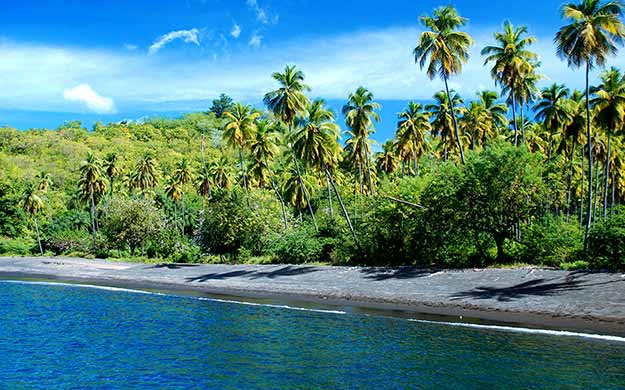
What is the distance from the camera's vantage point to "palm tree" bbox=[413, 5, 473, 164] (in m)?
39.9

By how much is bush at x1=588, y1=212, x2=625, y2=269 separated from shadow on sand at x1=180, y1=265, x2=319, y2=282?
19844 millimetres

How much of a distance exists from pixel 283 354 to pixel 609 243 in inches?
804

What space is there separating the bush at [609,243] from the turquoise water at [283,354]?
10.6 meters

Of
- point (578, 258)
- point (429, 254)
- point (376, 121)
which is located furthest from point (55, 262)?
point (578, 258)

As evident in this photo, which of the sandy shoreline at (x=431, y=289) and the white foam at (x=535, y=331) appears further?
the sandy shoreline at (x=431, y=289)

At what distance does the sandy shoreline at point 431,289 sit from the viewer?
26.4m

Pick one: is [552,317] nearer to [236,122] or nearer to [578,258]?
[578,258]

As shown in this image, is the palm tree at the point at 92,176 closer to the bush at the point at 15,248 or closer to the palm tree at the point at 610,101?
the bush at the point at 15,248

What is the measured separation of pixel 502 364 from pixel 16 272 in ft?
178

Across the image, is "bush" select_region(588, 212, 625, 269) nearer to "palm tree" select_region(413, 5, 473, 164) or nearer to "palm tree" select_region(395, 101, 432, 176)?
"palm tree" select_region(413, 5, 473, 164)

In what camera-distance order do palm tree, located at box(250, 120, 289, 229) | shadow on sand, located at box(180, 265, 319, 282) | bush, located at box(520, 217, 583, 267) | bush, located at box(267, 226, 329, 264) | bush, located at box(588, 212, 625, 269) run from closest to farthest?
bush, located at box(588, 212, 625, 269) → bush, located at box(520, 217, 583, 267) → shadow on sand, located at box(180, 265, 319, 282) → bush, located at box(267, 226, 329, 264) → palm tree, located at box(250, 120, 289, 229)

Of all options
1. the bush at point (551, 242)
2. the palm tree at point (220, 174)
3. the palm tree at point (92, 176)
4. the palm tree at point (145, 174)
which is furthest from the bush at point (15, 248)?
the bush at point (551, 242)

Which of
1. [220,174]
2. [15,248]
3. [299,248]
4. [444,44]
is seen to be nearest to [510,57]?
[444,44]

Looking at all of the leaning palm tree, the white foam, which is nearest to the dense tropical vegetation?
the leaning palm tree
